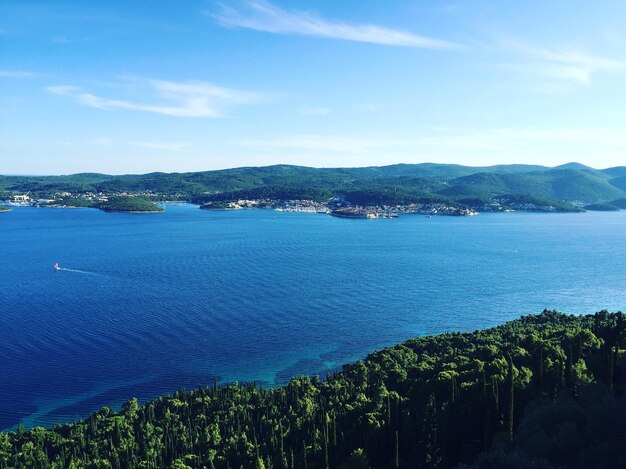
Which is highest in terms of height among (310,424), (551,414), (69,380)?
(551,414)

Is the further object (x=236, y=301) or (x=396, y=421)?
(x=236, y=301)

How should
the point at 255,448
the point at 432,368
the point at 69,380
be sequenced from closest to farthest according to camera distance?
the point at 255,448, the point at 432,368, the point at 69,380

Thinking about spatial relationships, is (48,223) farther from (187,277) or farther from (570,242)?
(570,242)

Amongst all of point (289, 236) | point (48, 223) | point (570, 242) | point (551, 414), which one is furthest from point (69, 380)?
point (48, 223)

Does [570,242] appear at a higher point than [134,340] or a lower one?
higher

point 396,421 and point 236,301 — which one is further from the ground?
point 396,421

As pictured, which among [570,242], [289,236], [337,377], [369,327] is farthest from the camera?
[289,236]
